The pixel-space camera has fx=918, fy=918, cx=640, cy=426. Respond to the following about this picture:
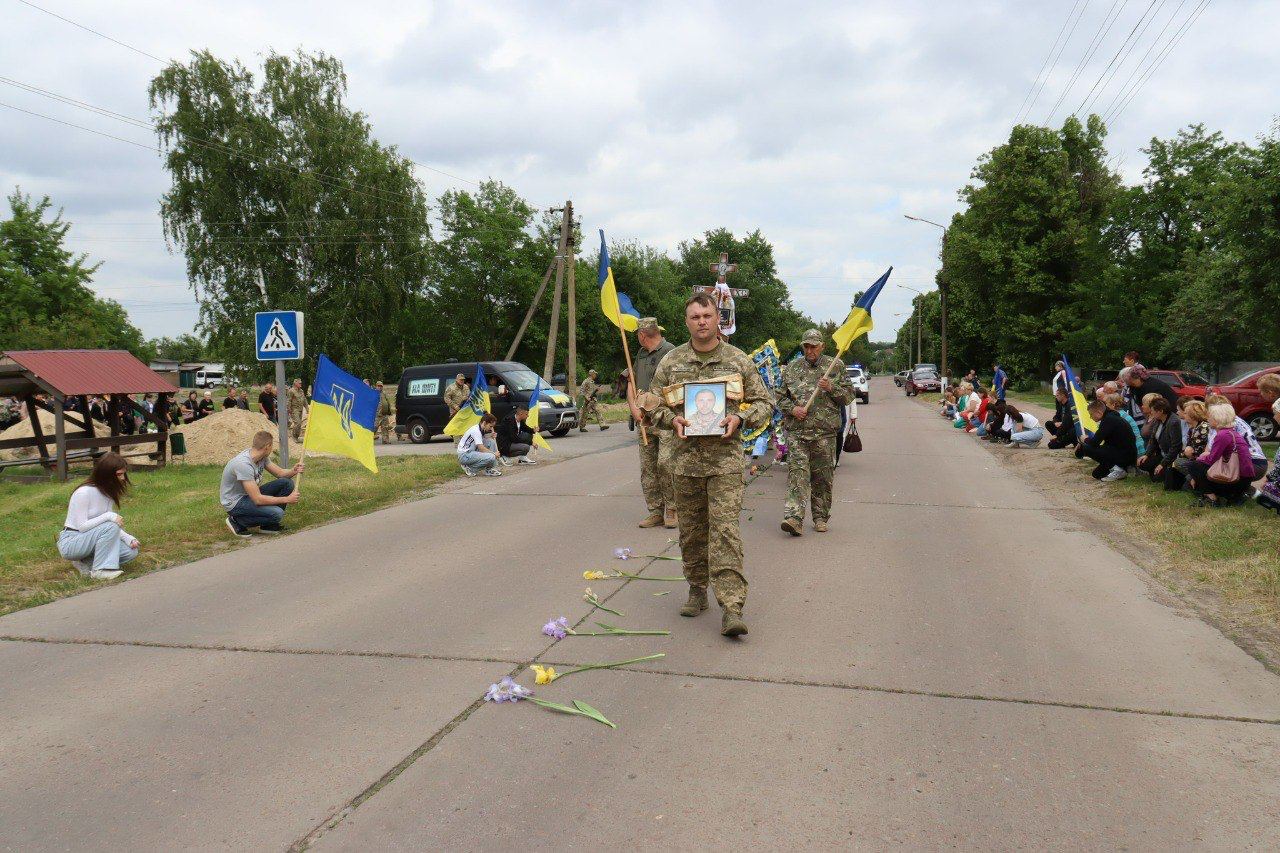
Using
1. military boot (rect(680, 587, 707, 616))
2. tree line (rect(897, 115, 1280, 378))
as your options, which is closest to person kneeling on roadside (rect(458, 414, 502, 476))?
military boot (rect(680, 587, 707, 616))

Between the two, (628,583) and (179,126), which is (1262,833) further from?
(179,126)

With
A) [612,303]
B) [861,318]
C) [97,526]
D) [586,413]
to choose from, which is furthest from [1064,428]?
[97,526]

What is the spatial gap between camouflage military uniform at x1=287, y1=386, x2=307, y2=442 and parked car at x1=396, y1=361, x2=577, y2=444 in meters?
2.58

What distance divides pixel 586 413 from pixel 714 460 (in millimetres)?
21344

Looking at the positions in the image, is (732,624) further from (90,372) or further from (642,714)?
(90,372)

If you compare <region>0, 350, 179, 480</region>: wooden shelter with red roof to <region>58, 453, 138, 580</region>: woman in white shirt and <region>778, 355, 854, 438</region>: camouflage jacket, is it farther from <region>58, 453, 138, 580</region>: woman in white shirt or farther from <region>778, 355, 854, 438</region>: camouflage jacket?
<region>778, 355, 854, 438</region>: camouflage jacket

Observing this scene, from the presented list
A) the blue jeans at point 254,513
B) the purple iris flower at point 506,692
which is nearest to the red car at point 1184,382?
the blue jeans at point 254,513

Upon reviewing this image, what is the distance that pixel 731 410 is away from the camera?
5.46 meters

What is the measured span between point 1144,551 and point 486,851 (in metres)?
7.06

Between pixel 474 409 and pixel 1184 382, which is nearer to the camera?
pixel 474 409

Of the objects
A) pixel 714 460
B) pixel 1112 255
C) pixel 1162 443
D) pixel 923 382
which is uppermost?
pixel 1112 255

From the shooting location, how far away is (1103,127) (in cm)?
4719

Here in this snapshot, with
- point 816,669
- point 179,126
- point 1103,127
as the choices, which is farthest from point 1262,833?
point 1103,127

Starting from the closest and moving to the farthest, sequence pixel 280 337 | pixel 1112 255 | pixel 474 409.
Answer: pixel 280 337 < pixel 474 409 < pixel 1112 255
